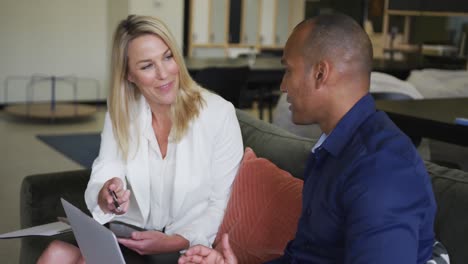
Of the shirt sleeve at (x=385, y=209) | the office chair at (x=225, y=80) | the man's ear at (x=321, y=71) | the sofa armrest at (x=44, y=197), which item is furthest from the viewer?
the office chair at (x=225, y=80)

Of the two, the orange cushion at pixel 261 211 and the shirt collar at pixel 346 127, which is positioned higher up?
the shirt collar at pixel 346 127

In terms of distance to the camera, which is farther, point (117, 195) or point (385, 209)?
point (117, 195)

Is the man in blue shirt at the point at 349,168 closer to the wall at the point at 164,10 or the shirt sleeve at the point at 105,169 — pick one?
the shirt sleeve at the point at 105,169

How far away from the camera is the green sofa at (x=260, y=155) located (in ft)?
5.15

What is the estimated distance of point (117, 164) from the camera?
2.24 meters

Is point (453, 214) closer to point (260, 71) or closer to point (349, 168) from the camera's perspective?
point (349, 168)

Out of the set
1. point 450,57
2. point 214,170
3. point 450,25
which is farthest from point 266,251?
point 450,25

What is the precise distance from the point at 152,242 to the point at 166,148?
1.29ft

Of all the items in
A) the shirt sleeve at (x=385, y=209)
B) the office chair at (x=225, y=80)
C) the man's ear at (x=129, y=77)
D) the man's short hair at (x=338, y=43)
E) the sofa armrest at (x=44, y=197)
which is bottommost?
the sofa armrest at (x=44, y=197)

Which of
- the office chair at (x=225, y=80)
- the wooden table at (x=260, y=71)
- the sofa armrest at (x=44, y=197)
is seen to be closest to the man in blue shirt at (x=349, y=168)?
the sofa armrest at (x=44, y=197)

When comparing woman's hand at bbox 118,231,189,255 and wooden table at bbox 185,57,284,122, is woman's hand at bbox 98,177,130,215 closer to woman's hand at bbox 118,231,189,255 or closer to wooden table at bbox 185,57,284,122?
woman's hand at bbox 118,231,189,255

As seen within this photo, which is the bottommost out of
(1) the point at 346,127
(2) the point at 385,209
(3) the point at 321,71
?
(2) the point at 385,209

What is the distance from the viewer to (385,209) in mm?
1124

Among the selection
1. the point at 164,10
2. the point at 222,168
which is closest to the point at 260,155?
the point at 222,168
